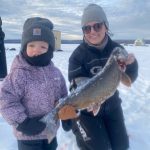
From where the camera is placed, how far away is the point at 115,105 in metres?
5.55

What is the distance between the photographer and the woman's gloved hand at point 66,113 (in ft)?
13.4

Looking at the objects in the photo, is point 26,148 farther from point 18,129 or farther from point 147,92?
point 147,92

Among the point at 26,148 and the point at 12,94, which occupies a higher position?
the point at 12,94

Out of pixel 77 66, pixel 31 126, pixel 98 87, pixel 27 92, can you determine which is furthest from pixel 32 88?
pixel 77 66

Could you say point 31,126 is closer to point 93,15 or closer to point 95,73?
point 95,73

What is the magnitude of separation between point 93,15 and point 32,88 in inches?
67.9

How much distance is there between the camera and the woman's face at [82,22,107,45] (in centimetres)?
527

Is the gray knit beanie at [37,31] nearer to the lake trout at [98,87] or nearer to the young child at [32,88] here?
the young child at [32,88]

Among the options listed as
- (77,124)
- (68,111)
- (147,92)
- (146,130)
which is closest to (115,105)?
(77,124)

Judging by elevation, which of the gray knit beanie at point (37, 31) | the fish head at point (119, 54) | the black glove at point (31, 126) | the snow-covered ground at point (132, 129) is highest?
the gray knit beanie at point (37, 31)

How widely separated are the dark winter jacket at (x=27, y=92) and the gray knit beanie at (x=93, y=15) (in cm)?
134

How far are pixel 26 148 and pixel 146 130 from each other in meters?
2.89

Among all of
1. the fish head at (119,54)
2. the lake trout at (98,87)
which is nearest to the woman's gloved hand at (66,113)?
the lake trout at (98,87)

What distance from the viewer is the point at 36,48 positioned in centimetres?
401
